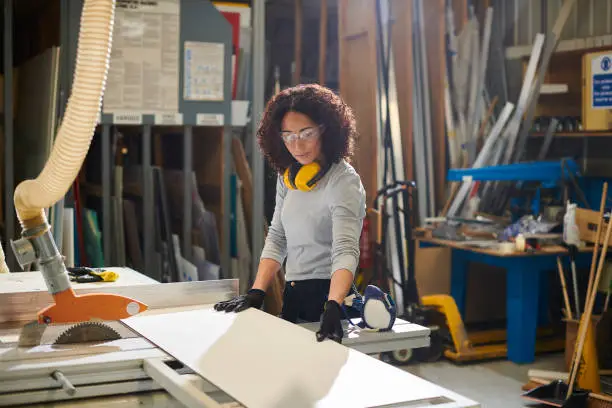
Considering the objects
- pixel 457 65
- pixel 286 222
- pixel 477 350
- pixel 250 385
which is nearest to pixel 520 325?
pixel 477 350

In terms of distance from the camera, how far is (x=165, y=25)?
13.0 ft

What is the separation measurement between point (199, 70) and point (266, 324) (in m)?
2.17

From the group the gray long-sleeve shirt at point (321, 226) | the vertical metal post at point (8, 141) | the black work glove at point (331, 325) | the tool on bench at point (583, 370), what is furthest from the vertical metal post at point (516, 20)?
the black work glove at point (331, 325)

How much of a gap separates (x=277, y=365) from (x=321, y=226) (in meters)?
0.86

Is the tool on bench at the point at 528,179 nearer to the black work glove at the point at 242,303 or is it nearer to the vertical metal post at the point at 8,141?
the vertical metal post at the point at 8,141

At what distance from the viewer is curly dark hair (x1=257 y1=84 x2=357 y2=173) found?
8.34ft

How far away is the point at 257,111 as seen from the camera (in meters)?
4.14

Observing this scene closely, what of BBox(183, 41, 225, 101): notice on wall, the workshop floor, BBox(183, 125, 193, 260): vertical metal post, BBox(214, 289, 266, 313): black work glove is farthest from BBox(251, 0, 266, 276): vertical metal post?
BBox(214, 289, 266, 313): black work glove

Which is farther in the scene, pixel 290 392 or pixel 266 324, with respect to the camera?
pixel 266 324

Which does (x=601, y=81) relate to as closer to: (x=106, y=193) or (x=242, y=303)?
(x=106, y=193)

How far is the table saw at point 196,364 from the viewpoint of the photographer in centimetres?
156

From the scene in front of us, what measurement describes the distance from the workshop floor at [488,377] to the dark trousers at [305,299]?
181 cm

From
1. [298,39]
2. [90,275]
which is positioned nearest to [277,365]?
[90,275]

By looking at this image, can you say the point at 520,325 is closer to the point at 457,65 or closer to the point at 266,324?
the point at 457,65
